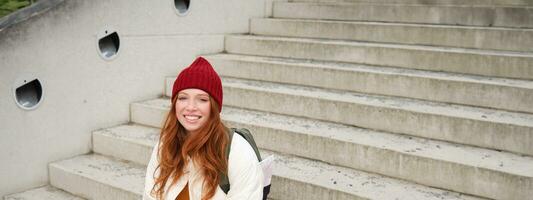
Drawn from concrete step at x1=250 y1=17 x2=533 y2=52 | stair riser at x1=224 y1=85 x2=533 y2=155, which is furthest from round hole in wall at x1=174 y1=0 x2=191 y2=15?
stair riser at x1=224 y1=85 x2=533 y2=155

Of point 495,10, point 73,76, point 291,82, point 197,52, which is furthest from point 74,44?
point 495,10

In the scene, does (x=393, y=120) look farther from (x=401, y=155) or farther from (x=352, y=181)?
(x=352, y=181)

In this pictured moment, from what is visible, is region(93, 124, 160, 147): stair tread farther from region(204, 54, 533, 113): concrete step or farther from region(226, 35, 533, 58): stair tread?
region(226, 35, 533, 58): stair tread

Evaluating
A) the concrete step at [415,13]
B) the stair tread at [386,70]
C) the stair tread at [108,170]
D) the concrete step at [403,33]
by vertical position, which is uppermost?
the concrete step at [415,13]

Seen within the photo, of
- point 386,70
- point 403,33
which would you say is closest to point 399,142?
point 386,70

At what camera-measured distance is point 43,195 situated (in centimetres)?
350

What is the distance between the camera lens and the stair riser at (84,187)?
3.19 m

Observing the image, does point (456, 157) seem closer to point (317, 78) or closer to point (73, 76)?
point (317, 78)

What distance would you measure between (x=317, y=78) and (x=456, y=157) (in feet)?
4.79

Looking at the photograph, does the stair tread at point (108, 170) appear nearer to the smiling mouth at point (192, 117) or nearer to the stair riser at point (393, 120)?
the stair riser at point (393, 120)

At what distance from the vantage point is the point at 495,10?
4.15 meters

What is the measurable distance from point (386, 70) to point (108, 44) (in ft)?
7.46

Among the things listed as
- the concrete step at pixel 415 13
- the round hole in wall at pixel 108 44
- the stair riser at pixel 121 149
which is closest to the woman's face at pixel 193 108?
the stair riser at pixel 121 149

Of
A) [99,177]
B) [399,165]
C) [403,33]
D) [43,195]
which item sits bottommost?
[43,195]
